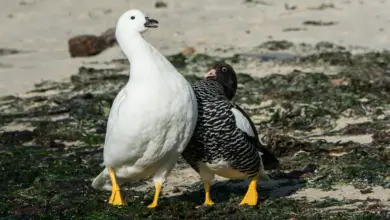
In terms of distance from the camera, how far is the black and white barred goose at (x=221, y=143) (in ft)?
27.4

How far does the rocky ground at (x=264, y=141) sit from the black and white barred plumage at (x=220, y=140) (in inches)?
13.1

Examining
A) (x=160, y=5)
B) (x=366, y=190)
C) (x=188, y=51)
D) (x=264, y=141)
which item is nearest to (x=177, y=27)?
(x=160, y=5)

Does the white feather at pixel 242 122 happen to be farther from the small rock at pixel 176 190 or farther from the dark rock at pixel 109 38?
the dark rock at pixel 109 38

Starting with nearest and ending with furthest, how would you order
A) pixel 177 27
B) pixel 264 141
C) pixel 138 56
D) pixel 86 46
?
pixel 138 56, pixel 264 141, pixel 86 46, pixel 177 27

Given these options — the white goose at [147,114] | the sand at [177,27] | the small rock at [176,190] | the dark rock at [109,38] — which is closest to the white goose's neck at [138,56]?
the white goose at [147,114]

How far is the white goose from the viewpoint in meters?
7.82

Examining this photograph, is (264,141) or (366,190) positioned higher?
(366,190)

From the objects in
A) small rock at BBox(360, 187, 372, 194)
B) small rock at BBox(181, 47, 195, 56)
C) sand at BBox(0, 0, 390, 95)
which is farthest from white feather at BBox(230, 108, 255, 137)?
small rock at BBox(181, 47, 195, 56)

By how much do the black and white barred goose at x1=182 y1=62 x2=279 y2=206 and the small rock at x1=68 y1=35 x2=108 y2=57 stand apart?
28.7 ft

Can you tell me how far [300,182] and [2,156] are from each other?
3484mm

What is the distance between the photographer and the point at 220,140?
835 centimetres

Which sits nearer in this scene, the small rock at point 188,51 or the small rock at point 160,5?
the small rock at point 188,51

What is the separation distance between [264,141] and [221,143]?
2.42 m

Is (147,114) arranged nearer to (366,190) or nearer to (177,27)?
(366,190)
